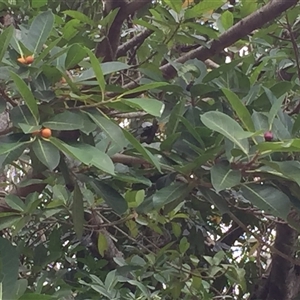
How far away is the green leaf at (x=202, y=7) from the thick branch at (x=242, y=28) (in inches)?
2.3

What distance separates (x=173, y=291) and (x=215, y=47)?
27.7 inches

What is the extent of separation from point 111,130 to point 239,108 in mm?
188

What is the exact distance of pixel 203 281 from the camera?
155 centimetres

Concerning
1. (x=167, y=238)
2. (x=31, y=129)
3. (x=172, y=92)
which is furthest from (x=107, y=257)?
(x=31, y=129)

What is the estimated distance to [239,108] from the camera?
776 mm

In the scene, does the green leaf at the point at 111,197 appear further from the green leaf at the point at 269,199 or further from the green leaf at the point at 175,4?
the green leaf at the point at 175,4

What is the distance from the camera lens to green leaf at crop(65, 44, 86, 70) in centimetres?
82

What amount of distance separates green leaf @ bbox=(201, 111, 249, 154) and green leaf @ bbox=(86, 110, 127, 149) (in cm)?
12

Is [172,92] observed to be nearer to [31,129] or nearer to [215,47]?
[215,47]

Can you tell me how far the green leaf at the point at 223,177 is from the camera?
0.78 metres

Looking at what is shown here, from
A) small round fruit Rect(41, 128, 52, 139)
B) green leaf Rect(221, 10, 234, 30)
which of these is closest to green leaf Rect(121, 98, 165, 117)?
small round fruit Rect(41, 128, 52, 139)

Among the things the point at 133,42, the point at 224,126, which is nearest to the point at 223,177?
the point at 224,126

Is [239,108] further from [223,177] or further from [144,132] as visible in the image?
[144,132]

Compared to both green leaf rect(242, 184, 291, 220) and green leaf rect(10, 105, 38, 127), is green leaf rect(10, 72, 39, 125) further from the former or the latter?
green leaf rect(242, 184, 291, 220)
